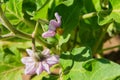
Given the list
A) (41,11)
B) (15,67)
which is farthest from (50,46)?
(41,11)

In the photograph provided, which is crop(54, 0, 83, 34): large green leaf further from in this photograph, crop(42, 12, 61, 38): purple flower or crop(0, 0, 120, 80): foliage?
crop(42, 12, 61, 38): purple flower

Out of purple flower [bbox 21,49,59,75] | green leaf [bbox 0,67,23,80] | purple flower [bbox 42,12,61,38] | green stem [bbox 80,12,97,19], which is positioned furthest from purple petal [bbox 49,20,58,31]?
green leaf [bbox 0,67,23,80]

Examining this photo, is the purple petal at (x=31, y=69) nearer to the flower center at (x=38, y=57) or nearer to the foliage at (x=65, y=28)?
the flower center at (x=38, y=57)

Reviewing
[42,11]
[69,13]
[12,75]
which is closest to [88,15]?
[69,13]

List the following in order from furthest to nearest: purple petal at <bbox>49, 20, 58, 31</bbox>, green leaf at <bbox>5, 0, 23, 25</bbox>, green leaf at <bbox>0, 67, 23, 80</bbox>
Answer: green leaf at <bbox>0, 67, 23, 80</bbox> < green leaf at <bbox>5, 0, 23, 25</bbox> < purple petal at <bbox>49, 20, 58, 31</bbox>

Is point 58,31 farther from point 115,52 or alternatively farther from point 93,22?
point 115,52

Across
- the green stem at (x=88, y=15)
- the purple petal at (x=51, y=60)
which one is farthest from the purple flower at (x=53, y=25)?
the green stem at (x=88, y=15)

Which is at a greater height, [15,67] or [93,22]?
[93,22]

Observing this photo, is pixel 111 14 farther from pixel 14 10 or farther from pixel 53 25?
pixel 14 10
